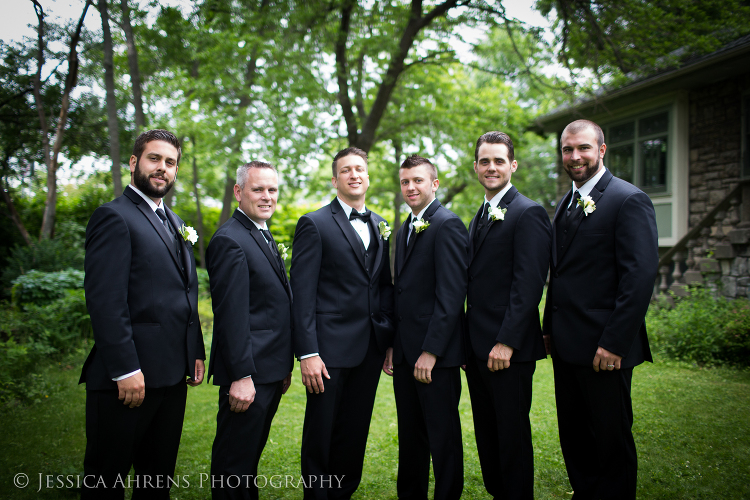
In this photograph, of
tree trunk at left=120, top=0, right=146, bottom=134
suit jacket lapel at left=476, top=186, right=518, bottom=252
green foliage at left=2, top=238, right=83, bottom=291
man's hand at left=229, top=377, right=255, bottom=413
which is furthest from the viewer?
green foliage at left=2, top=238, right=83, bottom=291

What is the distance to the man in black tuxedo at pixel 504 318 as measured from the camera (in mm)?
3094

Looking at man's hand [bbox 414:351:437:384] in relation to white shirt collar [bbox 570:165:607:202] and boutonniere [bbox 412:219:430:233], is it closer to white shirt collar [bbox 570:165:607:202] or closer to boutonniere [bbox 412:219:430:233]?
boutonniere [bbox 412:219:430:233]

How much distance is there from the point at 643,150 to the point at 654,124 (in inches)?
25.0

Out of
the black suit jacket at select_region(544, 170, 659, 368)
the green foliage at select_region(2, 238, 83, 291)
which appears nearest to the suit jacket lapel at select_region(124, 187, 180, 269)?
the black suit jacket at select_region(544, 170, 659, 368)

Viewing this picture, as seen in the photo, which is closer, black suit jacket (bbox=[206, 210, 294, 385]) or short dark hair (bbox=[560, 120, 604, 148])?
black suit jacket (bbox=[206, 210, 294, 385])

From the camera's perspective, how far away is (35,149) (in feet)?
55.3

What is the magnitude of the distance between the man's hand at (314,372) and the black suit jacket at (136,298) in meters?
0.72

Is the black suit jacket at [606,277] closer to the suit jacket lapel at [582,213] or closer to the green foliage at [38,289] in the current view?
the suit jacket lapel at [582,213]

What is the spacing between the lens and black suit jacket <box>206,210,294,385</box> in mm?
2977

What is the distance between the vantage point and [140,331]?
9.05 ft

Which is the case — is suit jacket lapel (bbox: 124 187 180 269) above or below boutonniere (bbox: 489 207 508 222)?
below

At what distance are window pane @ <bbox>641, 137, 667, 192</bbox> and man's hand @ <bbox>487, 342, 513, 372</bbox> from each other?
1014 centimetres

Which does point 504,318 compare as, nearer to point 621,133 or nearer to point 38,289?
point 38,289

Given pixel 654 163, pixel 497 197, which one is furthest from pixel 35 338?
pixel 654 163
